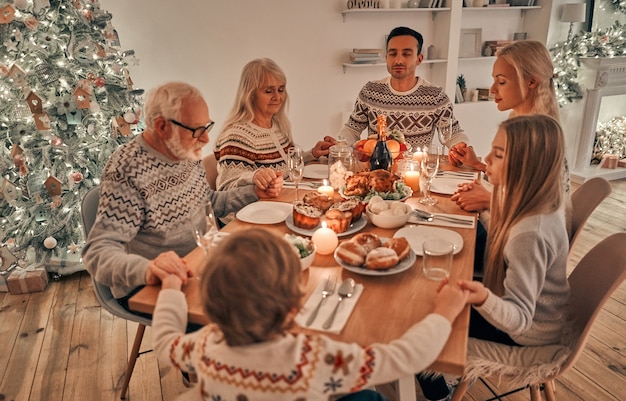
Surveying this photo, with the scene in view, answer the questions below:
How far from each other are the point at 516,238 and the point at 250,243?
81 cm

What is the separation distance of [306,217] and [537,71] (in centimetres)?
131

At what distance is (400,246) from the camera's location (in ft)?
4.50

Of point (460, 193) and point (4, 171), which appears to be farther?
point (4, 171)

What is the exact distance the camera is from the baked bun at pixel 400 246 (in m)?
1.35

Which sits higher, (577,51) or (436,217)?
(577,51)

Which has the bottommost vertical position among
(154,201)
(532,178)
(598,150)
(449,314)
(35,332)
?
(35,332)

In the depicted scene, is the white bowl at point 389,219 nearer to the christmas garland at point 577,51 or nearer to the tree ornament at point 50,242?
the tree ornament at point 50,242

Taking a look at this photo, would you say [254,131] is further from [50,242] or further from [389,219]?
[50,242]

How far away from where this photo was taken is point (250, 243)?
0.93 metres

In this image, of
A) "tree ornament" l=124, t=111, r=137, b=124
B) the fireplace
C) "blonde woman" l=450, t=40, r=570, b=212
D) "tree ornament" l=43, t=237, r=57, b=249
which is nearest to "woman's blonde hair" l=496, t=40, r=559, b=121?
"blonde woman" l=450, t=40, r=570, b=212

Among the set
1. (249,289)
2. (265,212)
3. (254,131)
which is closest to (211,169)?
(254,131)

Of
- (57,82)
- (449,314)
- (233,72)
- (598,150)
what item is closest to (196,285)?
(449,314)

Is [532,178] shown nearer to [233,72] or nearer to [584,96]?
[233,72]

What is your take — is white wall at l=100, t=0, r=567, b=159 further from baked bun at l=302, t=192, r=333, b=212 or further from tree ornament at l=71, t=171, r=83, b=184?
baked bun at l=302, t=192, r=333, b=212
